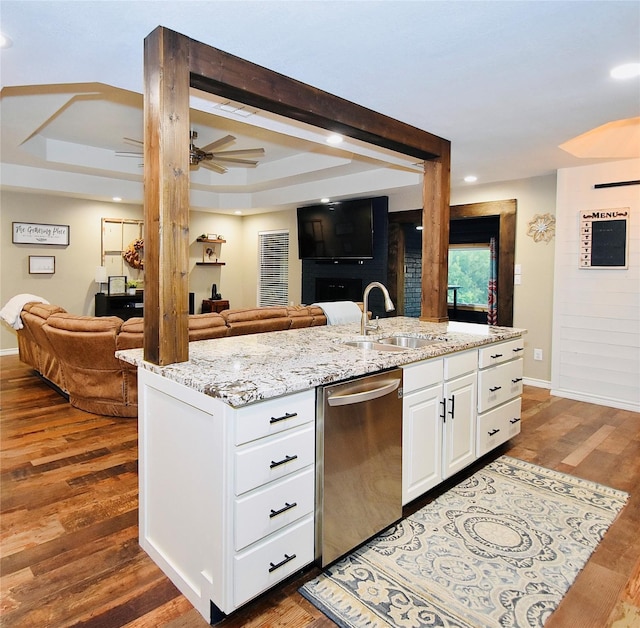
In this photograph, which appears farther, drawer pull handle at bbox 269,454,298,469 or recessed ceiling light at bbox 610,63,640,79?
recessed ceiling light at bbox 610,63,640,79

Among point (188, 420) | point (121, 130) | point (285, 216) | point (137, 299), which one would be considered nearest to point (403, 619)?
point (188, 420)

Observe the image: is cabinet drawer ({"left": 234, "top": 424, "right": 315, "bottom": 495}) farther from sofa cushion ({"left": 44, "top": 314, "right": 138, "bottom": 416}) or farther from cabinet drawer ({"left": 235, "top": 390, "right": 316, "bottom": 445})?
sofa cushion ({"left": 44, "top": 314, "right": 138, "bottom": 416})

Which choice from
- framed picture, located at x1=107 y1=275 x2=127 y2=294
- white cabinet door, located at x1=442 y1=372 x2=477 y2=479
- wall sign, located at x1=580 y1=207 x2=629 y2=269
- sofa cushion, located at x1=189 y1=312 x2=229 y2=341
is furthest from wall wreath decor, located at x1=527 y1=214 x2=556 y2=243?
framed picture, located at x1=107 y1=275 x2=127 y2=294

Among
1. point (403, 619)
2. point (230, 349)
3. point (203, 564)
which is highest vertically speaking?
point (230, 349)

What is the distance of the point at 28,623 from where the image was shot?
64.6 inches

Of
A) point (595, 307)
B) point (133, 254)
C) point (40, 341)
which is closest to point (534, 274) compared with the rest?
point (595, 307)

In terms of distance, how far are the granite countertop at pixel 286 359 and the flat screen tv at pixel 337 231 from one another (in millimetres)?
3453

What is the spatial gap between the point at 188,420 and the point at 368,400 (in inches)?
30.6

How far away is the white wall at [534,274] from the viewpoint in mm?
4980

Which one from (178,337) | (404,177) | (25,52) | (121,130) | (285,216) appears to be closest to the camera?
(178,337)

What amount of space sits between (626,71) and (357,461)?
2534 millimetres

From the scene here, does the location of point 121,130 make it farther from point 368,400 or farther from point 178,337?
point 368,400

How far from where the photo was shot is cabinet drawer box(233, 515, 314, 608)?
161 cm

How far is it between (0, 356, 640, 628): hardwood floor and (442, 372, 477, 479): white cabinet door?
26 centimetres
